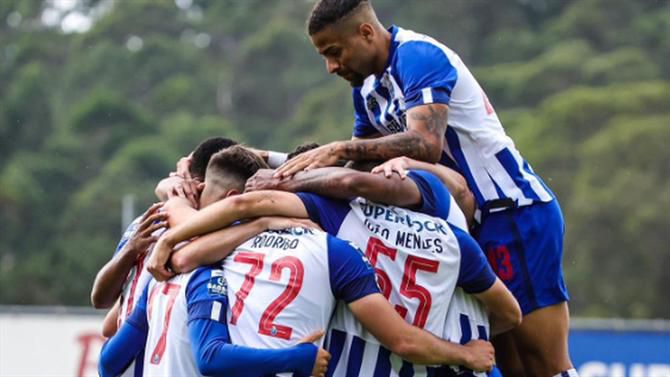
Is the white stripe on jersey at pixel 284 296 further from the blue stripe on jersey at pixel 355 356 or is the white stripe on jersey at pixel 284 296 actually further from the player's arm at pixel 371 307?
the blue stripe on jersey at pixel 355 356

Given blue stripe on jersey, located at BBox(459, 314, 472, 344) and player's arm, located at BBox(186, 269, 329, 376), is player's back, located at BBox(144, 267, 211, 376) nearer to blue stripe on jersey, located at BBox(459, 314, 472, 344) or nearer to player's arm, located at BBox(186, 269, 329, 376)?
player's arm, located at BBox(186, 269, 329, 376)

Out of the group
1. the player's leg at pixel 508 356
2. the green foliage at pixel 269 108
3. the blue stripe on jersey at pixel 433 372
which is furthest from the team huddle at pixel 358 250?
the green foliage at pixel 269 108

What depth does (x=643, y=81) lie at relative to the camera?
4050cm

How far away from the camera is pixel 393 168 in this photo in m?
5.33

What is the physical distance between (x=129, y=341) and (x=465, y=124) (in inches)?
69.8

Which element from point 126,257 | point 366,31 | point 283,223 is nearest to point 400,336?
point 283,223

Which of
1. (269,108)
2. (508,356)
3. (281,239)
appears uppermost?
(281,239)

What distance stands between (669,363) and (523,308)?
826 cm

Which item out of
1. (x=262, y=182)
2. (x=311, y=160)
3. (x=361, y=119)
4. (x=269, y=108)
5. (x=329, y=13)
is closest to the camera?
(x=262, y=182)

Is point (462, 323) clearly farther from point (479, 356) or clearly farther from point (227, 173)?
point (227, 173)

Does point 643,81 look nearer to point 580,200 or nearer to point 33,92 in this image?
point 580,200

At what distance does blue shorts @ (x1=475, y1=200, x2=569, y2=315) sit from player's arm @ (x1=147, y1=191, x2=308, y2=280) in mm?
1124

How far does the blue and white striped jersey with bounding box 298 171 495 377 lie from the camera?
17.1ft

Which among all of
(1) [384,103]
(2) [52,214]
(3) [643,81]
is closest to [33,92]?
A: (2) [52,214]
